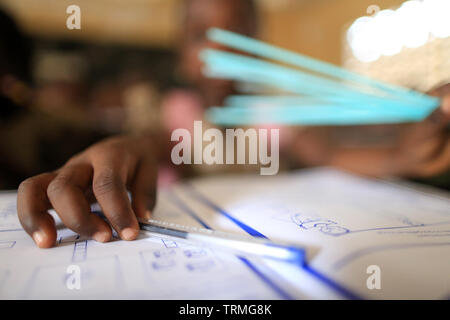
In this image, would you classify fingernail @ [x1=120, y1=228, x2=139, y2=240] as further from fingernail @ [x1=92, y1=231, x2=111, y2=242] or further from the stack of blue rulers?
the stack of blue rulers

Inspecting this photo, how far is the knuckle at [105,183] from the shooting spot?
0.77 ft

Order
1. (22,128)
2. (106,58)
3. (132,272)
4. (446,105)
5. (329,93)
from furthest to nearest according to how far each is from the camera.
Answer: (106,58) < (22,128) < (329,93) < (446,105) < (132,272)

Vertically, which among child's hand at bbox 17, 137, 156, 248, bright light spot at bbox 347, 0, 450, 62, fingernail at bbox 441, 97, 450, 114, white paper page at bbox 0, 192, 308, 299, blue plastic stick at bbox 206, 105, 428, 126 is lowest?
white paper page at bbox 0, 192, 308, 299

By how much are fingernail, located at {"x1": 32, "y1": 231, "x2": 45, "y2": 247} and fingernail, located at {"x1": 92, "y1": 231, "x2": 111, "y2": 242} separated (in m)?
0.04

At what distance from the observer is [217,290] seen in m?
0.17

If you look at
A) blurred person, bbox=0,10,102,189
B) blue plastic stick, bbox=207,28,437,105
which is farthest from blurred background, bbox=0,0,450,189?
blue plastic stick, bbox=207,28,437,105

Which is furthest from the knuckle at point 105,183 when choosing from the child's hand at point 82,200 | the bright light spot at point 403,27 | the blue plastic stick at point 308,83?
the bright light spot at point 403,27

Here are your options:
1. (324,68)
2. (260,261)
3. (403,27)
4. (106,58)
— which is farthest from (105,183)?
(106,58)

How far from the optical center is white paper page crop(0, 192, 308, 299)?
0.54 ft

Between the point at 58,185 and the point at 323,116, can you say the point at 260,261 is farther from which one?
the point at 323,116

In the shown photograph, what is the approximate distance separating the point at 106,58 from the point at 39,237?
1605 millimetres

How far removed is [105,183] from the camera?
9.4 inches

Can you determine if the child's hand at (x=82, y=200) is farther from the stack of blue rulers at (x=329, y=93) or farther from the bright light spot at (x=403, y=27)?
the bright light spot at (x=403, y=27)
